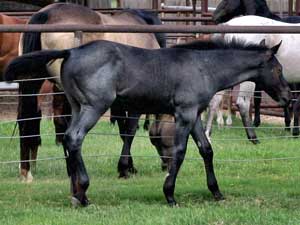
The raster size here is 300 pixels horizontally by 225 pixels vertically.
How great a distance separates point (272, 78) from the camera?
8.09 metres

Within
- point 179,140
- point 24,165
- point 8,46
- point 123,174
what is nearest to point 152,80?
point 179,140

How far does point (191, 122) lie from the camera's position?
771cm

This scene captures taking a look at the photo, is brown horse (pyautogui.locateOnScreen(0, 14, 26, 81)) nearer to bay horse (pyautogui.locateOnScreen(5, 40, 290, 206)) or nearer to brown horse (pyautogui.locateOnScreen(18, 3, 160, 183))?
brown horse (pyautogui.locateOnScreen(18, 3, 160, 183))

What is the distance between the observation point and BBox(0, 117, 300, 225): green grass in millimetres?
7055

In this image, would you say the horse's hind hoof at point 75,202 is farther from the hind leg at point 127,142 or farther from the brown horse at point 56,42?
the hind leg at point 127,142

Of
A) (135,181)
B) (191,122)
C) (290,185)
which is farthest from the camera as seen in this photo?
(135,181)

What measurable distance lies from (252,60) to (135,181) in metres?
2.26

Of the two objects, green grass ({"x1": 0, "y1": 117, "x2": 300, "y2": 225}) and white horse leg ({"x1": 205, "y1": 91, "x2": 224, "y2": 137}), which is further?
white horse leg ({"x1": 205, "y1": 91, "x2": 224, "y2": 137})

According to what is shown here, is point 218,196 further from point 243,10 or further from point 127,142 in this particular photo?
point 243,10

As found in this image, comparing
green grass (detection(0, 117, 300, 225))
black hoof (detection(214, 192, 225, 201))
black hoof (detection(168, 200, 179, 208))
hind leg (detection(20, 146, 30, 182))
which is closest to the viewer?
green grass (detection(0, 117, 300, 225))

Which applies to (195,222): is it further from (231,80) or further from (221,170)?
(221,170)

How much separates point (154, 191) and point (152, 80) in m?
1.31

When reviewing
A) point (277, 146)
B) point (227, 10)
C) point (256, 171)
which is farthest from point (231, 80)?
point (227, 10)

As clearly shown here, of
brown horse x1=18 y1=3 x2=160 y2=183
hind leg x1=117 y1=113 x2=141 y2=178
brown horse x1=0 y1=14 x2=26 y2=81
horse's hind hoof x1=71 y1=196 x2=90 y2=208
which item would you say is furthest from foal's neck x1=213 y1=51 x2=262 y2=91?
brown horse x1=0 y1=14 x2=26 y2=81
